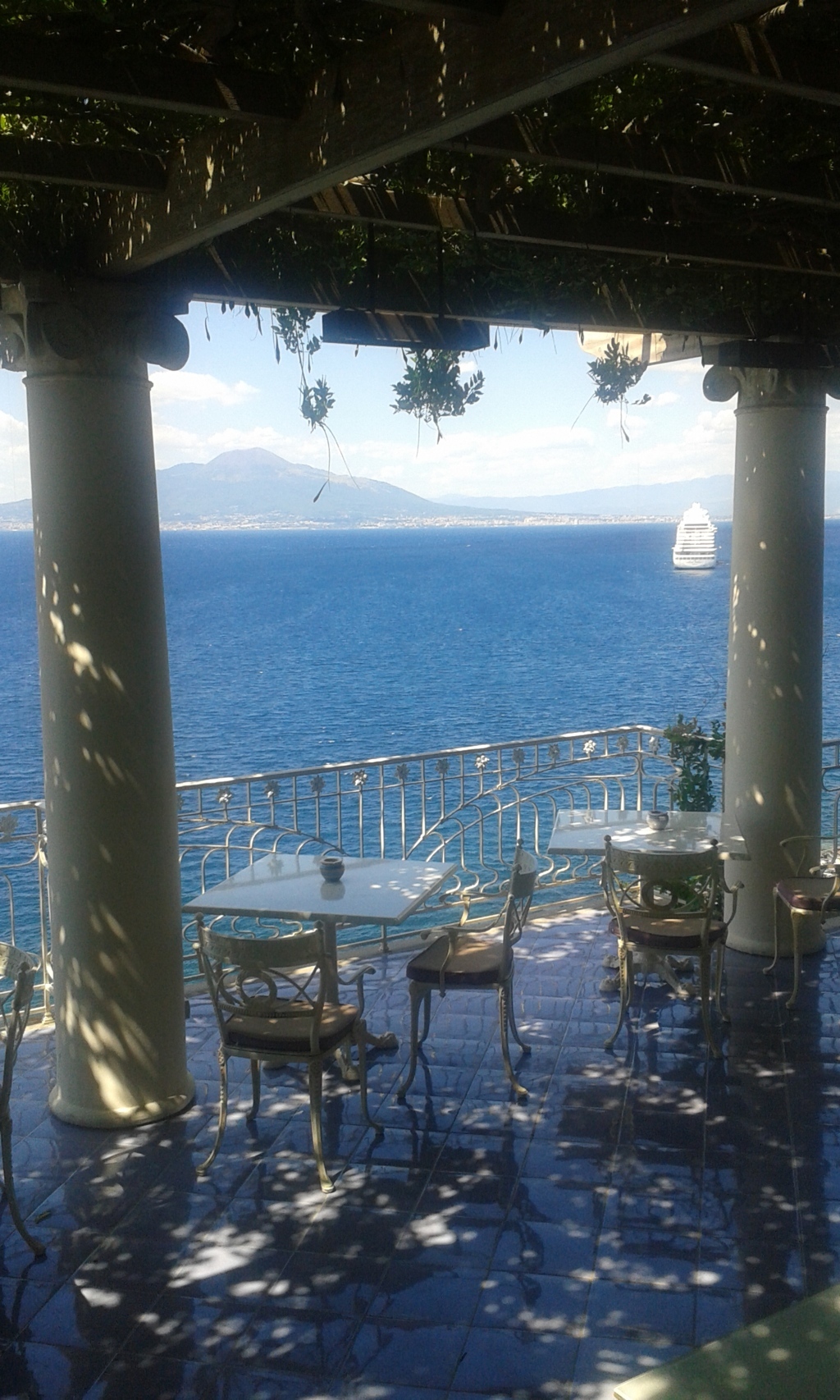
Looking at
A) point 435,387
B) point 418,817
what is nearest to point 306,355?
point 435,387

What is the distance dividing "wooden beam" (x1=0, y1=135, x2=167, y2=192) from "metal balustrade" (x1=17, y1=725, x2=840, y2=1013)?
3.19 meters

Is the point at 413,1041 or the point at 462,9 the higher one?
the point at 462,9

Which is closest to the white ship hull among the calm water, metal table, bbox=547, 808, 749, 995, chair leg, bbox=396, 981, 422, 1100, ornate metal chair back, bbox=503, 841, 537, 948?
the calm water

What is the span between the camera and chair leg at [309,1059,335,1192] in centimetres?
463

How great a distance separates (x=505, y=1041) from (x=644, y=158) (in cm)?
353

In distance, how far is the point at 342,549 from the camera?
4333 inches

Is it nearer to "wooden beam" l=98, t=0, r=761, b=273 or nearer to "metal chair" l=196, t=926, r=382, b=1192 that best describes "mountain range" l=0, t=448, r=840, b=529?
"metal chair" l=196, t=926, r=382, b=1192

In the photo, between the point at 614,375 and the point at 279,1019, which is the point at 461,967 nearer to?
the point at 279,1019

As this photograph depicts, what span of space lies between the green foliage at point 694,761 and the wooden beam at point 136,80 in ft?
16.2

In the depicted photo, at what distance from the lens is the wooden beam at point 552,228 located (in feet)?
14.3

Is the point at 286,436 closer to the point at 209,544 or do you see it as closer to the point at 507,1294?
the point at 209,544

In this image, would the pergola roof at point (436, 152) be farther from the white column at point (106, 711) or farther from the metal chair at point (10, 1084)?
the metal chair at point (10, 1084)

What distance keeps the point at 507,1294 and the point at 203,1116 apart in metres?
1.80

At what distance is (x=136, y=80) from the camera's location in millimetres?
3158
